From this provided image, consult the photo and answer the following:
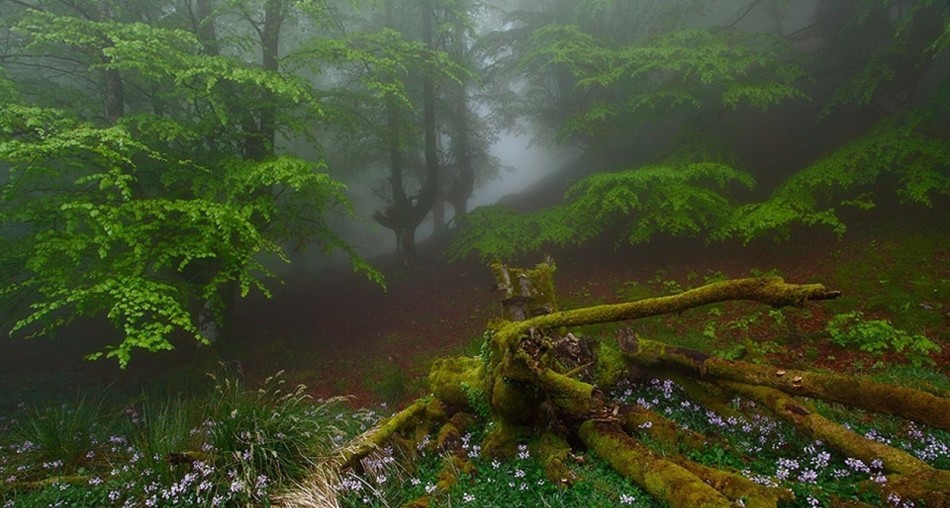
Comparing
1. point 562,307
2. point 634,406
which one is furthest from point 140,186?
point 634,406

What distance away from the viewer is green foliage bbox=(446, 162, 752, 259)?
9531mm

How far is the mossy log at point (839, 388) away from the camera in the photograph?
297 cm

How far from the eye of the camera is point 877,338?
679 cm

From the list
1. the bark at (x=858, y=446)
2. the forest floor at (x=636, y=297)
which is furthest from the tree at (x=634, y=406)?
the forest floor at (x=636, y=297)

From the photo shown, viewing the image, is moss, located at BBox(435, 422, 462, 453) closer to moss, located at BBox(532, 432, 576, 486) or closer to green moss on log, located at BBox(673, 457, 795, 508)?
moss, located at BBox(532, 432, 576, 486)

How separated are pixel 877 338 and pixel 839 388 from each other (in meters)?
4.84

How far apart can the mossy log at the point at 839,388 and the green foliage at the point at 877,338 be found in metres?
3.96

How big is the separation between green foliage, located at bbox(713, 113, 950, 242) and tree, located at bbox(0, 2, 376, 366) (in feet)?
27.4

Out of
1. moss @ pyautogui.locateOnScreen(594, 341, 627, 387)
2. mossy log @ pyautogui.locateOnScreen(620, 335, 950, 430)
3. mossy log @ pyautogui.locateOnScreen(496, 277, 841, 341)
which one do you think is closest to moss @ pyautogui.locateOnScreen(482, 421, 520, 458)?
mossy log @ pyautogui.locateOnScreen(496, 277, 841, 341)

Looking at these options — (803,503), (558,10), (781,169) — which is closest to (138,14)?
(558,10)

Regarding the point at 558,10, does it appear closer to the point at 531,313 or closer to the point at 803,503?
the point at 531,313

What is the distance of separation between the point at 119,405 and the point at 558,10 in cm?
1799

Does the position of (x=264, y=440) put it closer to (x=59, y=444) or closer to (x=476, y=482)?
(x=476, y=482)

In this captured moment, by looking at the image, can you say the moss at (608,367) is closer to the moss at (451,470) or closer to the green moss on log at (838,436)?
the green moss on log at (838,436)
